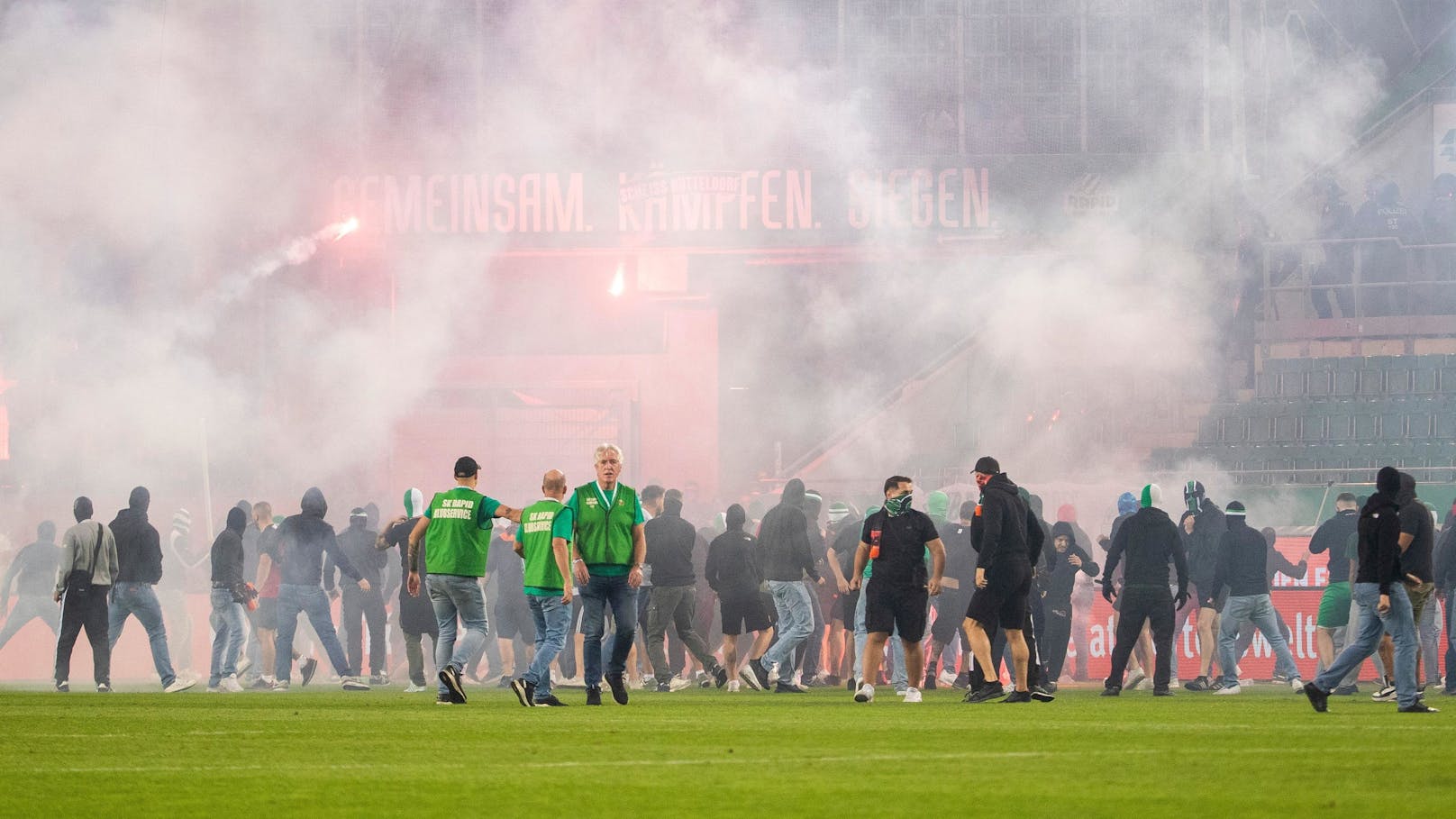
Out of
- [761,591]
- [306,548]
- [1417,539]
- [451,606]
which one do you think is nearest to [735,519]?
[761,591]

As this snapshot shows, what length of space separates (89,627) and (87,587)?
1.04 feet

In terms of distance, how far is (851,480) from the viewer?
27.0 m

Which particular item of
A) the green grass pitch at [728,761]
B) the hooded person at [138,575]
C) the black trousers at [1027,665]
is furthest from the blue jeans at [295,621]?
the black trousers at [1027,665]

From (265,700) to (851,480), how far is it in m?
15.9

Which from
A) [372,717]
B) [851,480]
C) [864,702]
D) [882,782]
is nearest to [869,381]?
[851,480]

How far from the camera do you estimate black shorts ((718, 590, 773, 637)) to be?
14.0 metres

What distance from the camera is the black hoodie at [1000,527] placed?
1090 centimetres

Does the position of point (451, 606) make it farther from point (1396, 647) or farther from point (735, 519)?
point (1396, 647)

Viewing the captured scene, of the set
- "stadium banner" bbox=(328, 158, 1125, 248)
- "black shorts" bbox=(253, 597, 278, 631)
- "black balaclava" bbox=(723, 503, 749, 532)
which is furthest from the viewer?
"stadium banner" bbox=(328, 158, 1125, 248)

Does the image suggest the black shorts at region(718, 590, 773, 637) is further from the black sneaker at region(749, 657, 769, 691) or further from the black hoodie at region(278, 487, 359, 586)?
the black hoodie at region(278, 487, 359, 586)

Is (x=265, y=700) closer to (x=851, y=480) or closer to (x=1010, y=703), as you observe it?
(x=1010, y=703)

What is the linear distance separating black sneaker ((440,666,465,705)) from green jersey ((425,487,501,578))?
2.01 ft

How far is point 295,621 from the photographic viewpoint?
1462cm

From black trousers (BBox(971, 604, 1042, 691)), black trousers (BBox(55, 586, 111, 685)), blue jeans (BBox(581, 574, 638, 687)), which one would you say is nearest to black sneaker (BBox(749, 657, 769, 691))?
black trousers (BBox(971, 604, 1042, 691))
